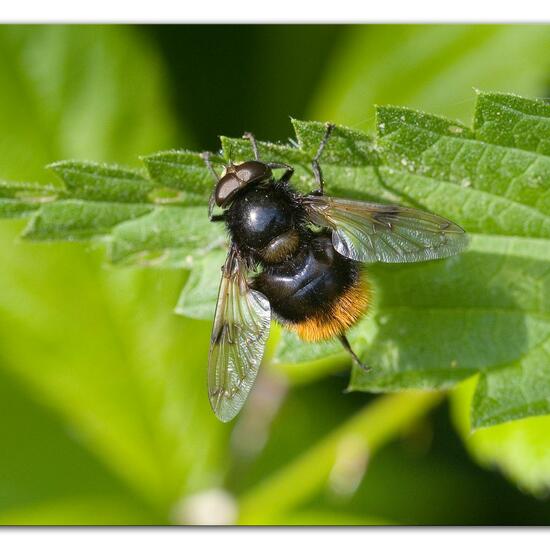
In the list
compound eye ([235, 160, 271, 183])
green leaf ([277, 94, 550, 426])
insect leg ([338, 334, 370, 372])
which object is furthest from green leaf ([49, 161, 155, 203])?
insect leg ([338, 334, 370, 372])

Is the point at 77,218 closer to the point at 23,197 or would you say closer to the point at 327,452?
the point at 23,197

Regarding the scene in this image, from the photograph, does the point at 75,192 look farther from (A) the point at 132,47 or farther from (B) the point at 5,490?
(B) the point at 5,490

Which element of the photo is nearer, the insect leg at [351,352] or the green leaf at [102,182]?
the green leaf at [102,182]

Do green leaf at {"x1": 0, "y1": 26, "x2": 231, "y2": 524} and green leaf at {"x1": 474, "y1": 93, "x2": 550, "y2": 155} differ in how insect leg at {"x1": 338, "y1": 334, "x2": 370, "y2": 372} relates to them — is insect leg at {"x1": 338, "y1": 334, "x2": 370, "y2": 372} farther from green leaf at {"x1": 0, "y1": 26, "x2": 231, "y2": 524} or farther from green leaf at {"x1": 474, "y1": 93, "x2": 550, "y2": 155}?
green leaf at {"x1": 0, "y1": 26, "x2": 231, "y2": 524}

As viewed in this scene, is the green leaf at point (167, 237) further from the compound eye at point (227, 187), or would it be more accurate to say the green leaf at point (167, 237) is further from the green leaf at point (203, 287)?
the compound eye at point (227, 187)

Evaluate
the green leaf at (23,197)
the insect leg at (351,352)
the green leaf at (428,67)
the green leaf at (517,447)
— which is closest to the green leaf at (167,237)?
the green leaf at (23,197)

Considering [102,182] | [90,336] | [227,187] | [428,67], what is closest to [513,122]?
[227,187]
